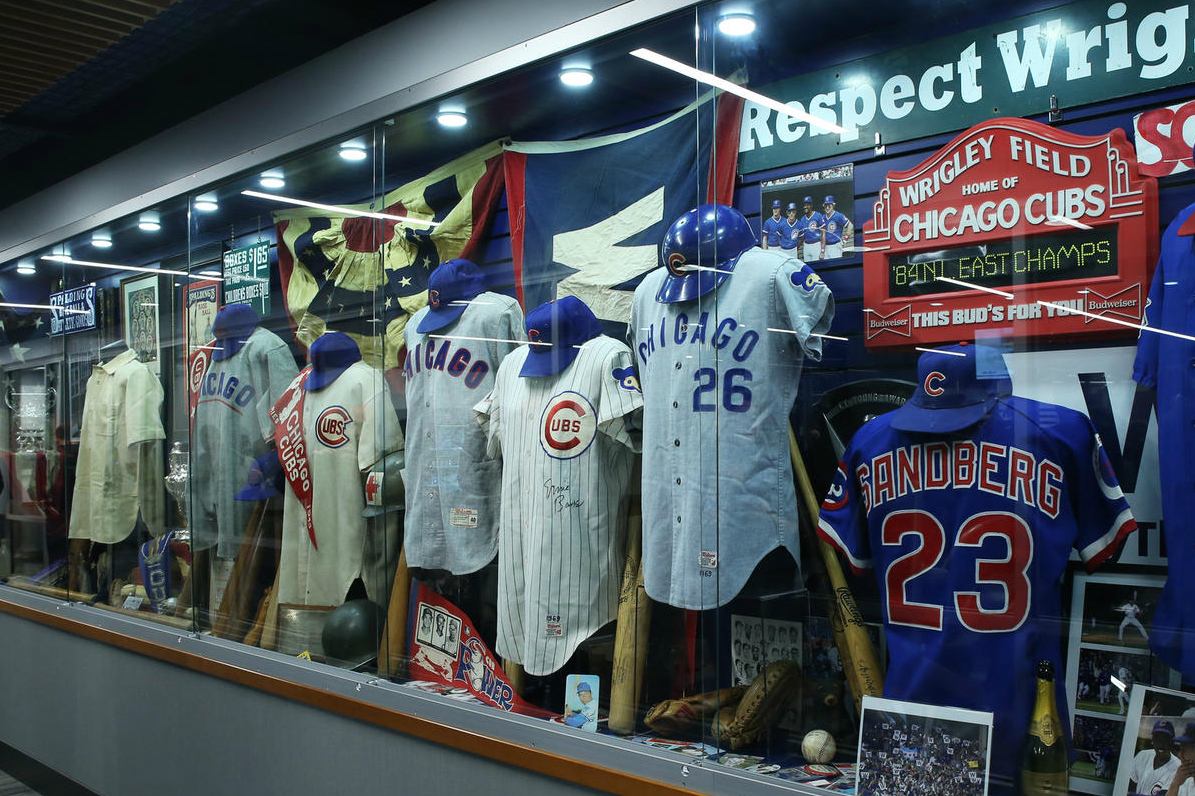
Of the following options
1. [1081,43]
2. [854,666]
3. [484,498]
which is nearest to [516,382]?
[484,498]

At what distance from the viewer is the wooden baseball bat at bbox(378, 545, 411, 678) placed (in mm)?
3277

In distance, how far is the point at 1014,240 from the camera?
2.01 meters

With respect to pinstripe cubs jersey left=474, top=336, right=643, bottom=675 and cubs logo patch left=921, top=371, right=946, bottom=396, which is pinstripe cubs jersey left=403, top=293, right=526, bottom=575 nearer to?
pinstripe cubs jersey left=474, top=336, right=643, bottom=675

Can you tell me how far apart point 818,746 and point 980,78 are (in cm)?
153

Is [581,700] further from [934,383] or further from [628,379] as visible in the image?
[934,383]

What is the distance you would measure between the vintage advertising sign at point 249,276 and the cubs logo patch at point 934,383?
285 centimetres

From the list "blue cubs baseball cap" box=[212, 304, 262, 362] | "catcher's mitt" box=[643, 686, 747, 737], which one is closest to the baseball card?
"catcher's mitt" box=[643, 686, 747, 737]

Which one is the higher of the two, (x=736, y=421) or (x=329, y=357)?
(x=329, y=357)

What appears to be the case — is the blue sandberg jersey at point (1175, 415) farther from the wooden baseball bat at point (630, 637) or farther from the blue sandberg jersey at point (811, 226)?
the wooden baseball bat at point (630, 637)

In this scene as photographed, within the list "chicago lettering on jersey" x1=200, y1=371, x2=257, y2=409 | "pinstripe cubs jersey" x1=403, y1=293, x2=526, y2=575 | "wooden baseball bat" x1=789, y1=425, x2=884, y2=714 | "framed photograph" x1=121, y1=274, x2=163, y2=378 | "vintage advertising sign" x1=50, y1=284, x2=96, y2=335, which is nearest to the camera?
"wooden baseball bat" x1=789, y1=425, x2=884, y2=714

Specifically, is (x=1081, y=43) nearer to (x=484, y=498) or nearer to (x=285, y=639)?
(x=484, y=498)

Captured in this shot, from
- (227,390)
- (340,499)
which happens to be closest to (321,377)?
(340,499)

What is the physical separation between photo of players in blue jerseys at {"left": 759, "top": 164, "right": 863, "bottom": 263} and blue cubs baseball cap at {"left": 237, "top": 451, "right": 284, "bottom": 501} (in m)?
2.38
